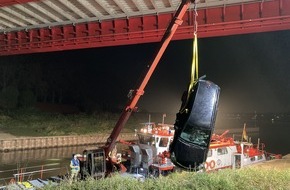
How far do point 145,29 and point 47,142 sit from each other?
75.8 feet

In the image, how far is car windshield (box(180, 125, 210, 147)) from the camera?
4988 mm

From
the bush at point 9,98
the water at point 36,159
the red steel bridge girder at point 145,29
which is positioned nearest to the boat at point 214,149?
the red steel bridge girder at point 145,29

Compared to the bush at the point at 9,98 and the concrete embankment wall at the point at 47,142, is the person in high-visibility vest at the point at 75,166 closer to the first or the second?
the concrete embankment wall at the point at 47,142

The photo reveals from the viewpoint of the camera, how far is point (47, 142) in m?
36.7

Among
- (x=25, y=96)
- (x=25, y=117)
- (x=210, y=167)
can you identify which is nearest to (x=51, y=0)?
(x=210, y=167)

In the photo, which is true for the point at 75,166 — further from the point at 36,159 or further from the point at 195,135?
the point at 36,159

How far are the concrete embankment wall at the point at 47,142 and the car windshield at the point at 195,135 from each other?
3119cm

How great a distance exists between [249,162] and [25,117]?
34.4 metres

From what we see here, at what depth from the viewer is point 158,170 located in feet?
47.7

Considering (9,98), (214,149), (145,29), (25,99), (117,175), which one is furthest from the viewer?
(25,99)

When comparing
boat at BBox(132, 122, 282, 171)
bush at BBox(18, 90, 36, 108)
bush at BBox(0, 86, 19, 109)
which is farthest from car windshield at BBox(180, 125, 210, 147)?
bush at BBox(18, 90, 36, 108)

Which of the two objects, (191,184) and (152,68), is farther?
(152,68)

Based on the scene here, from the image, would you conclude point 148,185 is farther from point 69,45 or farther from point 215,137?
point 69,45

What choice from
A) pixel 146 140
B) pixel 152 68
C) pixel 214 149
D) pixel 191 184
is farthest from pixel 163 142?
pixel 191 184
